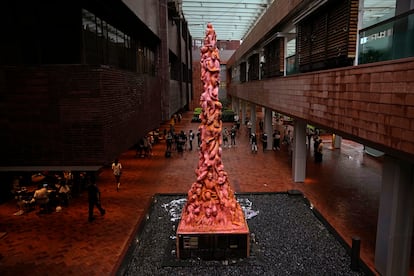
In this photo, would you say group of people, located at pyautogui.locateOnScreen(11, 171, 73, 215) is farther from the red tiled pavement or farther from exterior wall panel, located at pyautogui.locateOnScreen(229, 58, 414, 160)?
exterior wall panel, located at pyautogui.locateOnScreen(229, 58, 414, 160)

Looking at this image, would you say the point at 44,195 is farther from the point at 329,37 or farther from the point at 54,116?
the point at 329,37

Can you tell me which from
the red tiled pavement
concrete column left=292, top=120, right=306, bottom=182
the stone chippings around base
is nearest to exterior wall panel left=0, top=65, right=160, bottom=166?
the red tiled pavement

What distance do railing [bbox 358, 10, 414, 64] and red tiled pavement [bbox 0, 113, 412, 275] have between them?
208 inches

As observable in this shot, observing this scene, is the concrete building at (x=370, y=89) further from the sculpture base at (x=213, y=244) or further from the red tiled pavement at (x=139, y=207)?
the sculpture base at (x=213, y=244)

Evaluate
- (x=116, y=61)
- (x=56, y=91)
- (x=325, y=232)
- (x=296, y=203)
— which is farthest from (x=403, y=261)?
(x=116, y=61)

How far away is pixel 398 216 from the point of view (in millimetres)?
7727

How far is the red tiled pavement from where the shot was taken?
9047 millimetres

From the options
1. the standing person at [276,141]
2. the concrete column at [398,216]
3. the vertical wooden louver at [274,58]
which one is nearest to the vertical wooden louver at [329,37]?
the vertical wooden louver at [274,58]

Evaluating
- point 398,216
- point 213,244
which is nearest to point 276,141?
point 213,244

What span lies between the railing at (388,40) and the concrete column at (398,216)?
8.18ft

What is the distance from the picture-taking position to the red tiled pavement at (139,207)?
9047mm

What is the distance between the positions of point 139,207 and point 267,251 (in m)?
5.68

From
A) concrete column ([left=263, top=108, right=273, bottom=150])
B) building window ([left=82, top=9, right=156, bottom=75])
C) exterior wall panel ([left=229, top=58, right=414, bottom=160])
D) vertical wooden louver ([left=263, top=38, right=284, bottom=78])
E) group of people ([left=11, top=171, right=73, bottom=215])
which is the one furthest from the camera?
concrete column ([left=263, top=108, right=273, bottom=150])

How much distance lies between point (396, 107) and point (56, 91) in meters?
7.26
